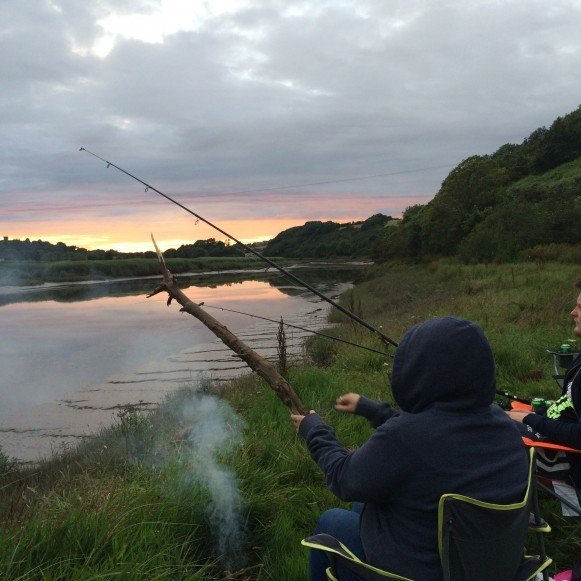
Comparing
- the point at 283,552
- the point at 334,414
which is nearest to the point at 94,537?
the point at 283,552

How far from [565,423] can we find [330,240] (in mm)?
101770

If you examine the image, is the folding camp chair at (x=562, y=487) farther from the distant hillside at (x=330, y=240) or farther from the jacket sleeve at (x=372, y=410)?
the distant hillside at (x=330, y=240)

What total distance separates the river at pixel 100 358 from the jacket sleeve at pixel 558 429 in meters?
2.27

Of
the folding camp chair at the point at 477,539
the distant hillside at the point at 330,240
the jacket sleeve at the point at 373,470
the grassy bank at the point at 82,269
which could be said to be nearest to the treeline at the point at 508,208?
the grassy bank at the point at 82,269

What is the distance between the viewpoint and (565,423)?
2.82m

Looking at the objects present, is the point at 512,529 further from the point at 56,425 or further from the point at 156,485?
the point at 56,425

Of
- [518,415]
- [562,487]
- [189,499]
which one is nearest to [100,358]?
[189,499]

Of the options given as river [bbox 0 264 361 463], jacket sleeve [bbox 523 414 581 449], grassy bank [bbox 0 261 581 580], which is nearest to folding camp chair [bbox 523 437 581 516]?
jacket sleeve [bbox 523 414 581 449]

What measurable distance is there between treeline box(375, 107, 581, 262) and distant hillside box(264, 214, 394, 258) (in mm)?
36097

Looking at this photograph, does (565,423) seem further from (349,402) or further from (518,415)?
(349,402)

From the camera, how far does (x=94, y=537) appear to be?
8.30 ft

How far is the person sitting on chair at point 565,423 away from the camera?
109 inches

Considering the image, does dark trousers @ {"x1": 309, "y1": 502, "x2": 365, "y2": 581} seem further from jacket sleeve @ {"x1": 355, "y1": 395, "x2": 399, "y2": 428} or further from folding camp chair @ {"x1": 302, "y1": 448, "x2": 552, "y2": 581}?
jacket sleeve @ {"x1": 355, "y1": 395, "x2": 399, "y2": 428}

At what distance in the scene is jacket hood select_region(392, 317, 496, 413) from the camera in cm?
162
